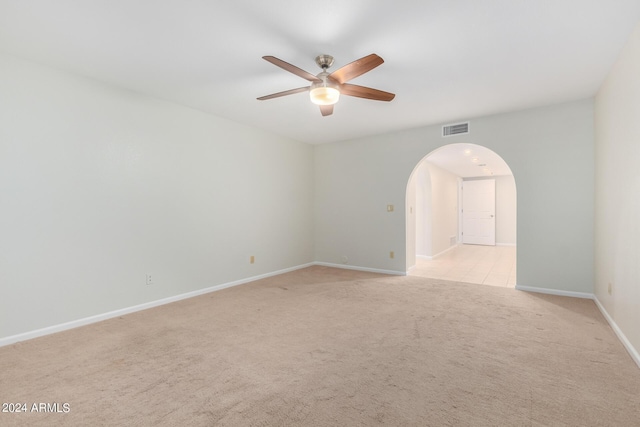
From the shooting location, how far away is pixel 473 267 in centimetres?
585

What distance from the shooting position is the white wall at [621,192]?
7.27 feet

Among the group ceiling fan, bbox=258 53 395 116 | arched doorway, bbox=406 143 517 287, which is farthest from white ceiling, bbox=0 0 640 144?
arched doorway, bbox=406 143 517 287

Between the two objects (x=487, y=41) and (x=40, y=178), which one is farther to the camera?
(x=40, y=178)

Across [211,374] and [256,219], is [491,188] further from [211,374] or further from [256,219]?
[211,374]

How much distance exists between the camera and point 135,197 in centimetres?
338

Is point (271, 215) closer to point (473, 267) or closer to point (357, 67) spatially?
point (357, 67)

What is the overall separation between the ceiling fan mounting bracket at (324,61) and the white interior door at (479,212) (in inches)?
344

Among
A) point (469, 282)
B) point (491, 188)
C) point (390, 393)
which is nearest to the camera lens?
point (390, 393)

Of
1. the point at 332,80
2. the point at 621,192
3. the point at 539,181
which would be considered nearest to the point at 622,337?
the point at 621,192

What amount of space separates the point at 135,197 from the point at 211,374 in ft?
7.66

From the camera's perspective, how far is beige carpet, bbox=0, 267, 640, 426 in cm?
164

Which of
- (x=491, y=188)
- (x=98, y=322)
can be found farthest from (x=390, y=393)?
(x=491, y=188)

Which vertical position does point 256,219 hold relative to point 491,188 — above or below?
below

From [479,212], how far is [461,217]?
0.57m
